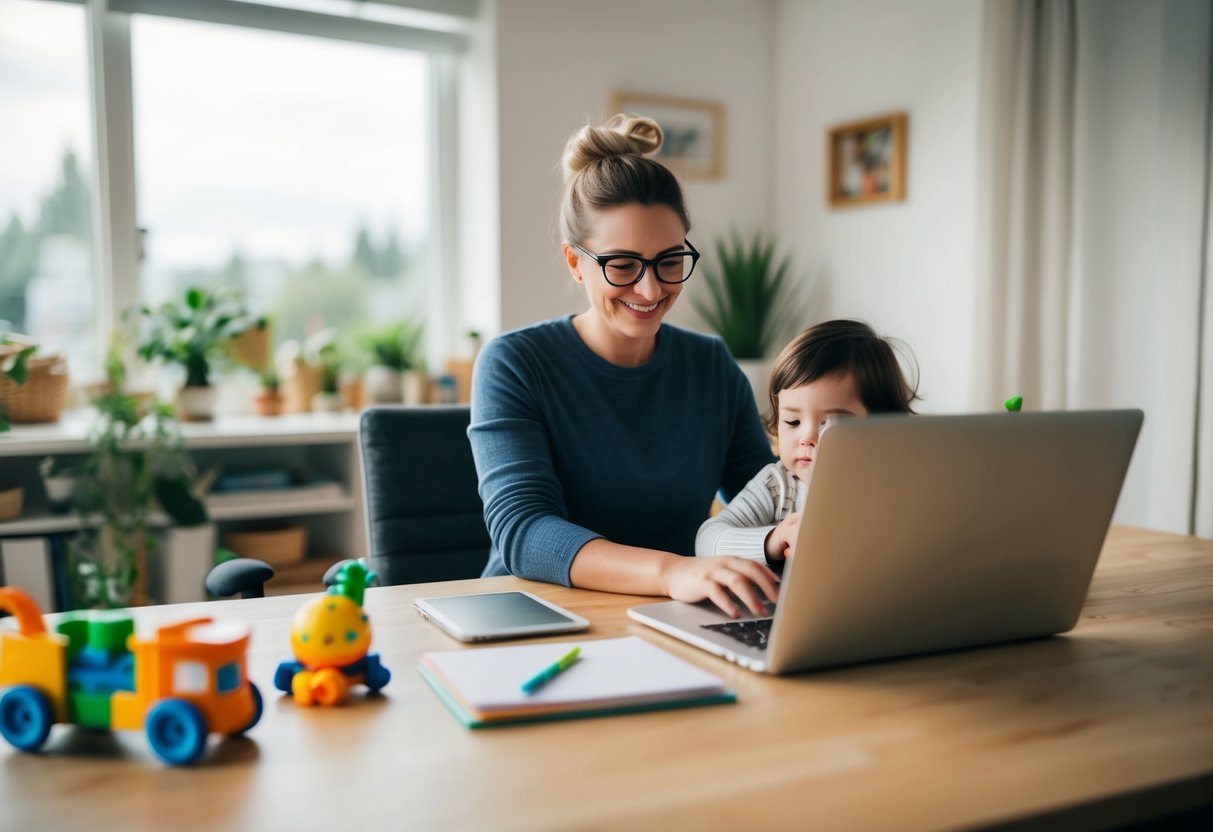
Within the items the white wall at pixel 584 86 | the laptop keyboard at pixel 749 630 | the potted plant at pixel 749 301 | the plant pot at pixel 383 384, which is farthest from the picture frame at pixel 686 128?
the laptop keyboard at pixel 749 630

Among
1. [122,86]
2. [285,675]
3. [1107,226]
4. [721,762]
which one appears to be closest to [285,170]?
[122,86]

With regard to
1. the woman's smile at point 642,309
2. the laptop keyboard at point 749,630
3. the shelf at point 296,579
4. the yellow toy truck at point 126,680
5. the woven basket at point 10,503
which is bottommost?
the shelf at point 296,579

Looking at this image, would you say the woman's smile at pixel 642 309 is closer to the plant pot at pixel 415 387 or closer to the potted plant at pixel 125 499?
the potted plant at pixel 125 499

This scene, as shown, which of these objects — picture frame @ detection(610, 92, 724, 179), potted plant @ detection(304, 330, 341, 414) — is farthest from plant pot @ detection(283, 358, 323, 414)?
picture frame @ detection(610, 92, 724, 179)

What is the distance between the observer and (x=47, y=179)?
117 inches

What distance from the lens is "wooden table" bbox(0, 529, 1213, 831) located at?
61 centimetres

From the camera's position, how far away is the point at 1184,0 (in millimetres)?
2479

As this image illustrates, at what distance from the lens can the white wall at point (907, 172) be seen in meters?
3.05

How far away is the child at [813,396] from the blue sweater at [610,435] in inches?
8.6

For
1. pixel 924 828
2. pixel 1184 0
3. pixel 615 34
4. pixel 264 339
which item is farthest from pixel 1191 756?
pixel 615 34

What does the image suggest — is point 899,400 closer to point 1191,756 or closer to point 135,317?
point 1191,756

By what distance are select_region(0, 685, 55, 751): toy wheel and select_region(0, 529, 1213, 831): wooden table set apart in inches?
0.4

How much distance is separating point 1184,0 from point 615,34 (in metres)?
1.72

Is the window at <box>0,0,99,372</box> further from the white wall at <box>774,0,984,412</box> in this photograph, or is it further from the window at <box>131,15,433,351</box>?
the white wall at <box>774,0,984,412</box>
